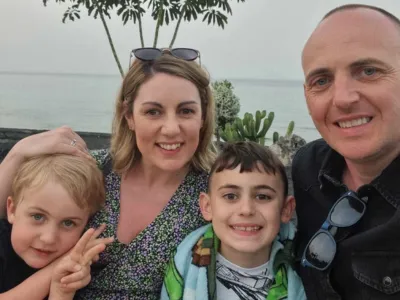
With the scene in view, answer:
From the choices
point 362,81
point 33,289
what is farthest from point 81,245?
point 362,81

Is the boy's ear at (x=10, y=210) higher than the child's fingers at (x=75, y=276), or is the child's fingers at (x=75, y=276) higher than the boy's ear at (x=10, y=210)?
the boy's ear at (x=10, y=210)

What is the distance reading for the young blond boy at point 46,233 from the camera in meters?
1.89

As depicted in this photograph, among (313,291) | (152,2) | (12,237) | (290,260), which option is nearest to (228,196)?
(290,260)

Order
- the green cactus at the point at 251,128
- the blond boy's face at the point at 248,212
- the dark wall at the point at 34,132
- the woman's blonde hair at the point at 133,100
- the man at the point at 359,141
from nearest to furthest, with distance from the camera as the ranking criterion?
1. the man at the point at 359,141
2. the blond boy's face at the point at 248,212
3. the woman's blonde hair at the point at 133,100
4. the green cactus at the point at 251,128
5. the dark wall at the point at 34,132

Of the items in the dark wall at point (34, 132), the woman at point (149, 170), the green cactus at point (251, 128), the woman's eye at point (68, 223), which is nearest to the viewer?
the woman's eye at point (68, 223)

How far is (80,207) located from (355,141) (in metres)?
1.13

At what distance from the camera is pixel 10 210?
2.04 metres

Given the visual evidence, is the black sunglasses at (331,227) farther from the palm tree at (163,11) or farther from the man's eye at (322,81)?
the palm tree at (163,11)

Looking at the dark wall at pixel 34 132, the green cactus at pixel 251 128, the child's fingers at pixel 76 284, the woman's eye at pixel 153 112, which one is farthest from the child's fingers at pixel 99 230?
the dark wall at pixel 34 132

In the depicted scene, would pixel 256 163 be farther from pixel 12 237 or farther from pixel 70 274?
pixel 12 237

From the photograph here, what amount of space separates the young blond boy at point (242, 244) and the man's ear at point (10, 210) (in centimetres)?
69

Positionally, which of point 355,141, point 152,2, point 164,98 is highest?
point 152,2

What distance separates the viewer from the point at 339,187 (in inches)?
75.9

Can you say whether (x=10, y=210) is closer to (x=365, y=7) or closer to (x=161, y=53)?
(x=161, y=53)
